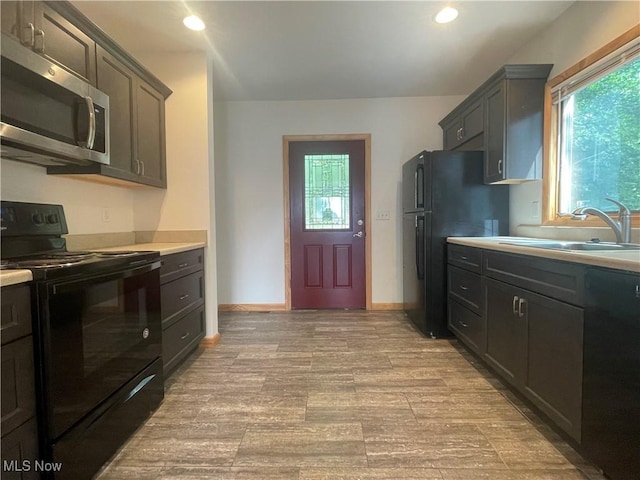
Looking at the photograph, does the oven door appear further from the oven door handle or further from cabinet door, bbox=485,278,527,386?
cabinet door, bbox=485,278,527,386

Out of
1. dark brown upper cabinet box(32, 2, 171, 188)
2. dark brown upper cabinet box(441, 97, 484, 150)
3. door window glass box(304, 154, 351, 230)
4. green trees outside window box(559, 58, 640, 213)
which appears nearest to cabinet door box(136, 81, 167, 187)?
dark brown upper cabinet box(32, 2, 171, 188)

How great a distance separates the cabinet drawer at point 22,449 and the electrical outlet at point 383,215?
11.1 feet

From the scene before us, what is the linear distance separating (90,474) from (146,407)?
0.43 m

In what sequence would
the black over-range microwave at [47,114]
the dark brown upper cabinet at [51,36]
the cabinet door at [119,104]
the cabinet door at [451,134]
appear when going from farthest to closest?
the cabinet door at [451,134] → the cabinet door at [119,104] → the dark brown upper cabinet at [51,36] → the black over-range microwave at [47,114]

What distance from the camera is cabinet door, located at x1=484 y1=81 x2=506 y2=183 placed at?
2525 millimetres

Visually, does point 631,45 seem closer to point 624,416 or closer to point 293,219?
point 624,416

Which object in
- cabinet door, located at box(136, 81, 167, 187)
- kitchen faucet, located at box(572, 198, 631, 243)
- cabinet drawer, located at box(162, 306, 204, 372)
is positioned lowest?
cabinet drawer, located at box(162, 306, 204, 372)

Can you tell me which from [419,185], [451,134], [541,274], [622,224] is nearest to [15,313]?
[541,274]

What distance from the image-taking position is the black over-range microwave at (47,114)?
1338 mm

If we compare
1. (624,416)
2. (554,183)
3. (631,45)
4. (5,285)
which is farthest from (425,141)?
(5,285)

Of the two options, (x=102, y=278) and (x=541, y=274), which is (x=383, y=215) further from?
(x=102, y=278)

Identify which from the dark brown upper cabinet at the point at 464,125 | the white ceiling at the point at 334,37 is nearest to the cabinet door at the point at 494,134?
the dark brown upper cabinet at the point at 464,125

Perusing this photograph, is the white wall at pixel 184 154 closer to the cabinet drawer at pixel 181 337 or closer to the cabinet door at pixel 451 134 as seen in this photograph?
the cabinet drawer at pixel 181 337

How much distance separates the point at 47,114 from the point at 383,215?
123 inches
